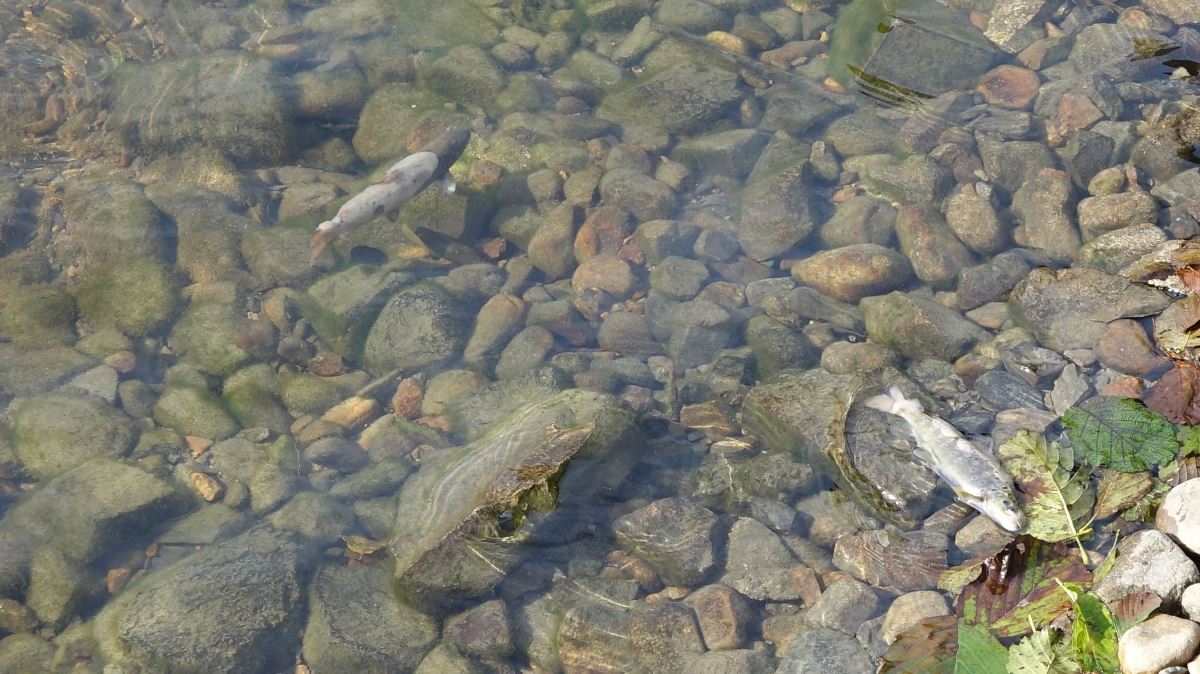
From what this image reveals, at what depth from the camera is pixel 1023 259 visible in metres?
6.15

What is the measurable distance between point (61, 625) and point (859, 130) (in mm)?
6932

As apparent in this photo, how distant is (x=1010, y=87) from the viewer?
24.8ft

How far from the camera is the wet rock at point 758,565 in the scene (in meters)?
4.78

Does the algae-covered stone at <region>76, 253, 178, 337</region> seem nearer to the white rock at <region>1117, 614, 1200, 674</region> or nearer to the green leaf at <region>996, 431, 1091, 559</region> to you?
the green leaf at <region>996, 431, 1091, 559</region>

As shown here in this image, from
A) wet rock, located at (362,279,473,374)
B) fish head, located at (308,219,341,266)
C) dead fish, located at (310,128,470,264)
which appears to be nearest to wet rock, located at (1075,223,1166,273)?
wet rock, located at (362,279,473,374)

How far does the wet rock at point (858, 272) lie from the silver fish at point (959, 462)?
116cm

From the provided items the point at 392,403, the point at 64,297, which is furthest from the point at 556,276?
the point at 64,297

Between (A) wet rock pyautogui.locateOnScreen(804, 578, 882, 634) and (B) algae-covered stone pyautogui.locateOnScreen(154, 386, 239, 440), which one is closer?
(A) wet rock pyautogui.locateOnScreen(804, 578, 882, 634)

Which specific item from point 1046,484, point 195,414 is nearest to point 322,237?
point 195,414

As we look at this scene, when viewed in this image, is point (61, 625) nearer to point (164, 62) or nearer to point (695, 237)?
point (695, 237)

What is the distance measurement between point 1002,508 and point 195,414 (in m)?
5.38

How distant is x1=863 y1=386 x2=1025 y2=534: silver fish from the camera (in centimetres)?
455

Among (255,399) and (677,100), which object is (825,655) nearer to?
(255,399)

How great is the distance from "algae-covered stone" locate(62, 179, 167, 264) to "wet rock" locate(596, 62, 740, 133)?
163 inches
